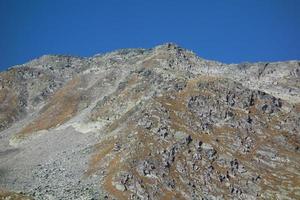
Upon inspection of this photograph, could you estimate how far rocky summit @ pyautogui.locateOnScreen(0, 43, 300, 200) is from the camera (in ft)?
426

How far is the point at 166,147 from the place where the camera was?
142 m

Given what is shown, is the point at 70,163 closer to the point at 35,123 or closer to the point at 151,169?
the point at 151,169

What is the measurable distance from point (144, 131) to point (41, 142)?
3596 cm

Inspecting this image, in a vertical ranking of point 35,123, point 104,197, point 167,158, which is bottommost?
point 104,197

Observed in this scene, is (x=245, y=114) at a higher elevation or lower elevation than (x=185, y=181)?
higher

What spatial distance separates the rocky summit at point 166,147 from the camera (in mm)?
129750

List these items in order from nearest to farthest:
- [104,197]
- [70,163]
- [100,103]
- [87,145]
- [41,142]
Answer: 1. [104,197]
2. [70,163]
3. [87,145]
4. [41,142]
5. [100,103]

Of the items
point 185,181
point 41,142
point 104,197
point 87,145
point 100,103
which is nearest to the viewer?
point 104,197

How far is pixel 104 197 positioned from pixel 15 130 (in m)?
80.6

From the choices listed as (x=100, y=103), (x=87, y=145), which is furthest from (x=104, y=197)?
(x=100, y=103)

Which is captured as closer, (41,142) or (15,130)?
(41,142)

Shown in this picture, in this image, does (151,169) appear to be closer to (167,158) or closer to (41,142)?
(167,158)

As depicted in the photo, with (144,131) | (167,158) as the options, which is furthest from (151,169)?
(144,131)

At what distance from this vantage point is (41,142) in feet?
549
